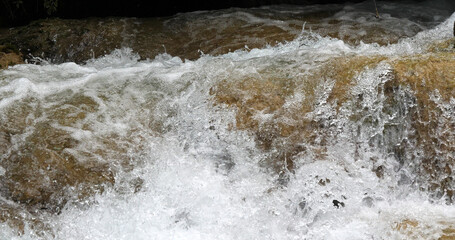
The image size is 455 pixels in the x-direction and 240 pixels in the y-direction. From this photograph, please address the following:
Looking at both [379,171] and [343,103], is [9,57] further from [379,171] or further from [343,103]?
[379,171]

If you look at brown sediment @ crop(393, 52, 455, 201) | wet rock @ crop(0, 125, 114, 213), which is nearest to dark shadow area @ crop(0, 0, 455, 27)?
brown sediment @ crop(393, 52, 455, 201)

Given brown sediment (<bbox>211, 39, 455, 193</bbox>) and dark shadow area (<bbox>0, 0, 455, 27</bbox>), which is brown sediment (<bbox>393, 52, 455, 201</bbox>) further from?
dark shadow area (<bbox>0, 0, 455, 27</bbox>)

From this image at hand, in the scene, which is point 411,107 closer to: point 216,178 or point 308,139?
point 308,139

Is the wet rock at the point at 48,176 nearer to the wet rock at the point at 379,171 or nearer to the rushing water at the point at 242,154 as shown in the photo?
the rushing water at the point at 242,154

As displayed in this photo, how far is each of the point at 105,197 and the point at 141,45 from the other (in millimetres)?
3153

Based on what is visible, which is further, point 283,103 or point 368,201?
point 283,103

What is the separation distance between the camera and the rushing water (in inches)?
134

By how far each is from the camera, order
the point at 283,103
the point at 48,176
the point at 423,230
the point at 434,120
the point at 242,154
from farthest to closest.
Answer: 1. the point at 283,103
2. the point at 242,154
3. the point at 434,120
4. the point at 48,176
5. the point at 423,230

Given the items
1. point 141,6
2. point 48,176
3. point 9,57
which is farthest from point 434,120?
point 141,6

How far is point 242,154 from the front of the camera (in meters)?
3.81

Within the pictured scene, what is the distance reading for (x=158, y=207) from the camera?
3.50 m

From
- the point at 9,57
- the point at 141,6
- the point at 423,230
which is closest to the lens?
the point at 423,230

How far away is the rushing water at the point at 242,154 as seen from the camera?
11.2 ft

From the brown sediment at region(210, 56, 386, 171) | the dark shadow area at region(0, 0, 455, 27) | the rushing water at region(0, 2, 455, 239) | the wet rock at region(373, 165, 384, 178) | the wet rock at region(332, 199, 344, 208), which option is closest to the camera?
the rushing water at region(0, 2, 455, 239)
